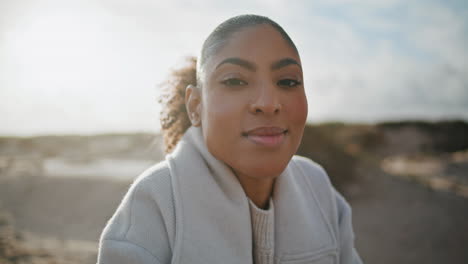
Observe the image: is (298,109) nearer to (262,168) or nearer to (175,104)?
(262,168)

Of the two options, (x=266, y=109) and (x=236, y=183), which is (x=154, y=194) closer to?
(x=236, y=183)

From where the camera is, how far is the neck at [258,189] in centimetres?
161

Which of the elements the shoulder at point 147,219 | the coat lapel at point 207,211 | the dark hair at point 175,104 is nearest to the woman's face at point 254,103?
the coat lapel at point 207,211

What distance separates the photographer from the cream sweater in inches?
50.3

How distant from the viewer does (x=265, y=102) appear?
4.26ft

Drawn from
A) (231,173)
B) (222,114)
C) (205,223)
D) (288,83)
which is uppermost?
(288,83)

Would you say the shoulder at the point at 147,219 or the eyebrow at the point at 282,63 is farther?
the eyebrow at the point at 282,63

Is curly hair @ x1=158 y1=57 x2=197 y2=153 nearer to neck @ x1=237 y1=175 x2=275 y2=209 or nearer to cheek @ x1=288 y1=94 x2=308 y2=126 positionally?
neck @ x1=237 y1=175 x2=275 y2=209

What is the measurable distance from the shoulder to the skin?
32cm

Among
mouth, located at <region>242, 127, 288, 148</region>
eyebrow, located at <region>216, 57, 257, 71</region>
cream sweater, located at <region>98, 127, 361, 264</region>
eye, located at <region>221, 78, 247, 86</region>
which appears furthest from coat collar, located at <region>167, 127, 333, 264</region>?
eyebrow, located at <region>216, 57, 257, 71</region>

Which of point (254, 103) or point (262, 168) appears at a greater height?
point (254, 103)

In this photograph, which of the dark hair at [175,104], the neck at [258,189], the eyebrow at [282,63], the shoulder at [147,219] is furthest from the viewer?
the dark hair at [175,104]

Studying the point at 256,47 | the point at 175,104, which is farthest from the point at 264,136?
the point at 175,104

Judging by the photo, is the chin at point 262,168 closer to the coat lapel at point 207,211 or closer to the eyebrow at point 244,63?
the coat lapel at point 207,211
